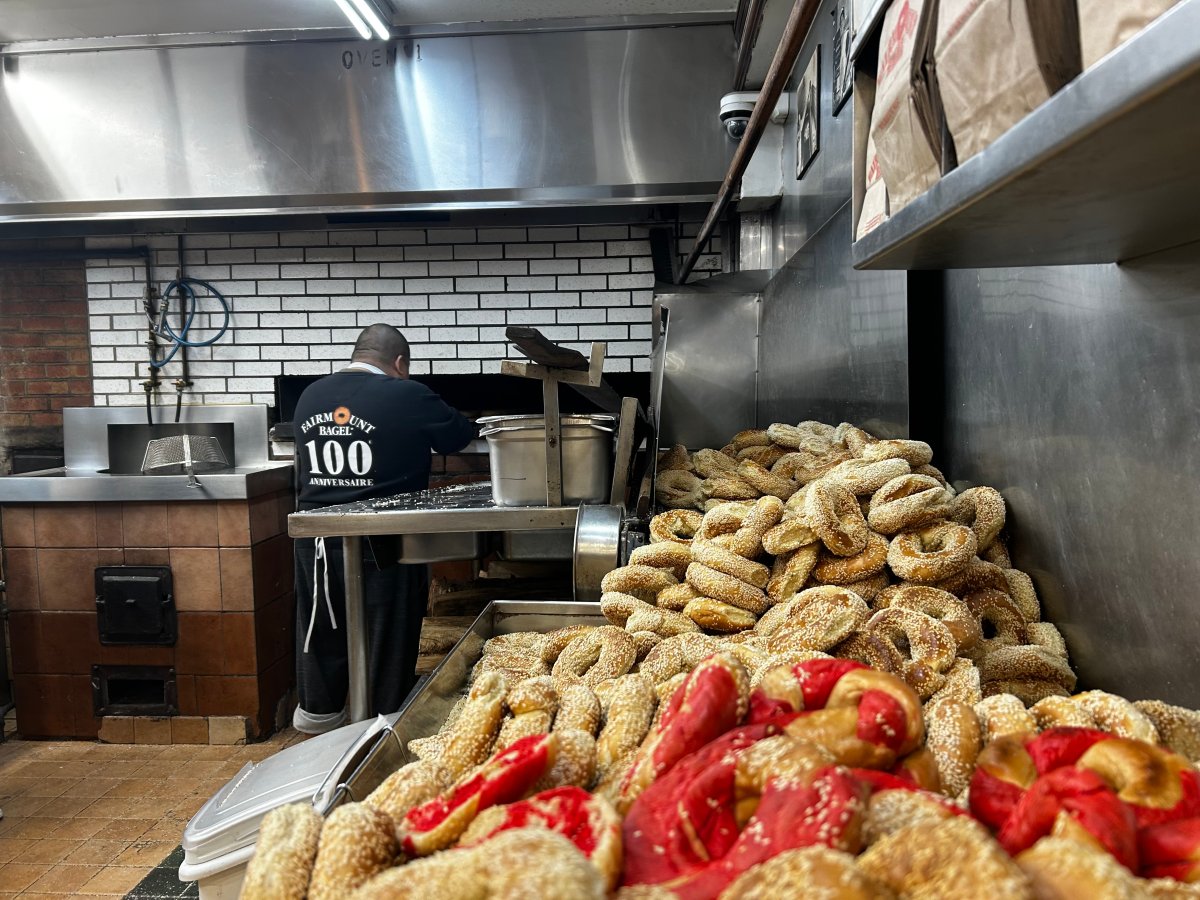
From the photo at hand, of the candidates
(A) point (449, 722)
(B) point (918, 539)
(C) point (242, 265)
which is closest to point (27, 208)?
(C) point (242, 265)

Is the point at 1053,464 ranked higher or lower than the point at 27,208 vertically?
lower

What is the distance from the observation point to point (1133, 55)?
1.74 ft

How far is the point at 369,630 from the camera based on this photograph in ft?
12.9

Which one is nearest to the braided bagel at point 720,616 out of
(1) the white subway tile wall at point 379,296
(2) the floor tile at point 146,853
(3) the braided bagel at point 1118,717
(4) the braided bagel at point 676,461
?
(3) the braided bagel at point 1118,717

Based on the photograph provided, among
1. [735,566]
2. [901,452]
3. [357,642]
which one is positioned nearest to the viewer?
[735,566]

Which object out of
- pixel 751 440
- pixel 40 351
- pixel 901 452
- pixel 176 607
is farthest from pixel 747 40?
pixel 40 351

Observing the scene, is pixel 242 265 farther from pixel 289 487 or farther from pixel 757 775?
pixel 757 775

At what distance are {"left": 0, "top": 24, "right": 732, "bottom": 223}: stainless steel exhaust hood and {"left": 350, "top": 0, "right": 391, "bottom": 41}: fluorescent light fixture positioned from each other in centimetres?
43

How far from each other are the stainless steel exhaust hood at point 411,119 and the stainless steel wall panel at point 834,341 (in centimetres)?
130

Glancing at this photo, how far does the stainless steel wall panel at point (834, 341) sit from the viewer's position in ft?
7.68

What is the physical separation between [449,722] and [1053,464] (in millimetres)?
1348

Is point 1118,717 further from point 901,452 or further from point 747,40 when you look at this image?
point 747,40

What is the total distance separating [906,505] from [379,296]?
15.4ft

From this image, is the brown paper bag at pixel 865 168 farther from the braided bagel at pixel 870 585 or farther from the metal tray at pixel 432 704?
the metal tray at pixel 432 704
